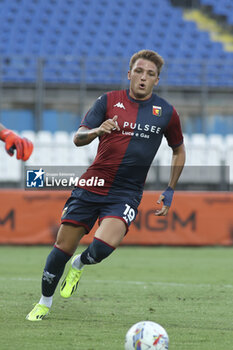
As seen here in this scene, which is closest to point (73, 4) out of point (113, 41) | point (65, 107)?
point (113, 41)

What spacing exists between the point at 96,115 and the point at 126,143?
1.23 ft

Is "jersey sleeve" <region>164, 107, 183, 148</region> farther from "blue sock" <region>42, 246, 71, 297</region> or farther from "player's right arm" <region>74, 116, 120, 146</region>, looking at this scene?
"blue sock" <region>42, 246, 71, 297</region>

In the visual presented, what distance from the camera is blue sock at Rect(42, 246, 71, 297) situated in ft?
19.2

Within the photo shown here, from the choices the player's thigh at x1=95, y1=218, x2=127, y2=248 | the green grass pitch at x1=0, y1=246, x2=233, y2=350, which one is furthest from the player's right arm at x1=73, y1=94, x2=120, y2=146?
the green grass pitch at x1=0, y1=246, x2=233, y2=350

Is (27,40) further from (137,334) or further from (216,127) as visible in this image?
(137,334)

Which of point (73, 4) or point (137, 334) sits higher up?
point (137, 334)

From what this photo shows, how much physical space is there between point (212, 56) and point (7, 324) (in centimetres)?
1729

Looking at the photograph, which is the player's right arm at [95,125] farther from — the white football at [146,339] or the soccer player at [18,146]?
the white football at [146,339]

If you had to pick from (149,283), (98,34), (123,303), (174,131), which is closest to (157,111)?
(174,131)

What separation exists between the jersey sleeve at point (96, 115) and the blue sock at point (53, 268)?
3.79ft

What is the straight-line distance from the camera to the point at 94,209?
5953 mm

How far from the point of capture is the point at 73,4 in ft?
72.6

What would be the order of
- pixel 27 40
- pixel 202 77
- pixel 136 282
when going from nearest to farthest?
1. pixel 136 282
2. pixel 202 77
3. pixel 27 40

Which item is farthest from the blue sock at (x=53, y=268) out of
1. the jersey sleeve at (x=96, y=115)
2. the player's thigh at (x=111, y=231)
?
the jersey sleeve at (x=96, y=115)
